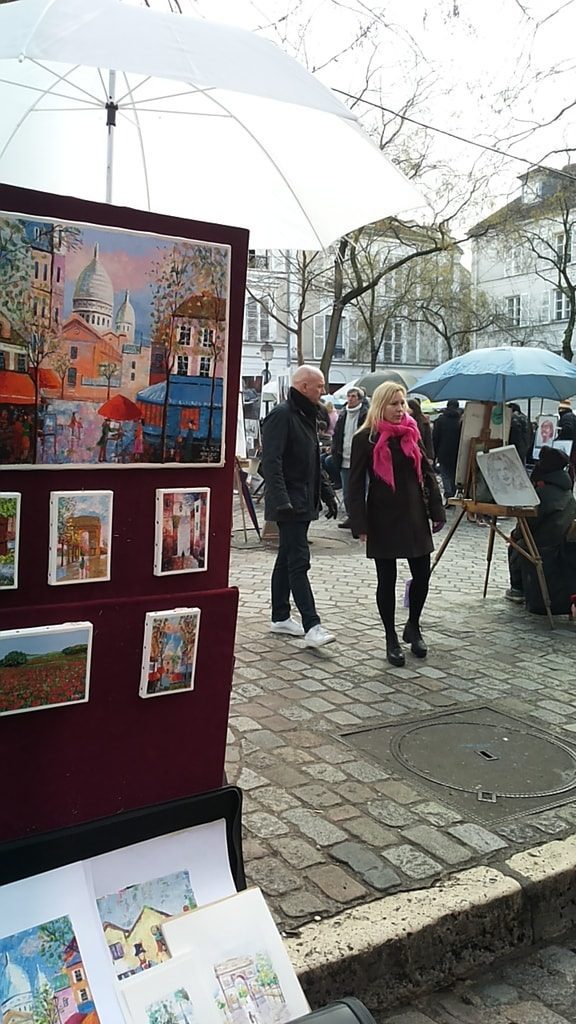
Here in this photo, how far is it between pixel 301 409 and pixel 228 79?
12.6 feet

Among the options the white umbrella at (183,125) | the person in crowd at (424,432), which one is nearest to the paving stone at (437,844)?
the white umbrella at (183,125)

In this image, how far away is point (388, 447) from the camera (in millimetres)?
5746

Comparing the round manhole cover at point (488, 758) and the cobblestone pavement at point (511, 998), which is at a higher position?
the round manhole cover at point (488, 758)

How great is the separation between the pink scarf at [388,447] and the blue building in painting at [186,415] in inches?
141

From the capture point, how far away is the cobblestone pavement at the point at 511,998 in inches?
106

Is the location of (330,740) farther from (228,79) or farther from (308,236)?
(228,79)

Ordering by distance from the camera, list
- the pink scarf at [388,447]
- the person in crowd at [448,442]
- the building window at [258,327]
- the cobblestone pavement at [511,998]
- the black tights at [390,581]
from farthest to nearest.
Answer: the building window at [258,327], the person in crowd at [448,442], the black tights at [390,581], the pink scarf at [388,447], the cobblestone pavement at [511,998]

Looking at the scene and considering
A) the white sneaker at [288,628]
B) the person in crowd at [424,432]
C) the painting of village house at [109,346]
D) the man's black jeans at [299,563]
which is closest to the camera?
the painting of village house at [109,346]

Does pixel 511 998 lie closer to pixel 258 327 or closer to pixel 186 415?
pixel 186 415

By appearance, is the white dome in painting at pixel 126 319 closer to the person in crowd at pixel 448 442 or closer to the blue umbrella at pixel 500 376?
the blue umbrella at pixel 500 376

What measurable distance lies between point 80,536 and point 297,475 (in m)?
4.08

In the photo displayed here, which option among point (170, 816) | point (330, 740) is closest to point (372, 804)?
point (330, 740)

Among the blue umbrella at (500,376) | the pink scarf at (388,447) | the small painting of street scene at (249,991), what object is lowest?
the small painting of street scene at (249,991)

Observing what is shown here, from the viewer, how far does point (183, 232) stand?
214cm
